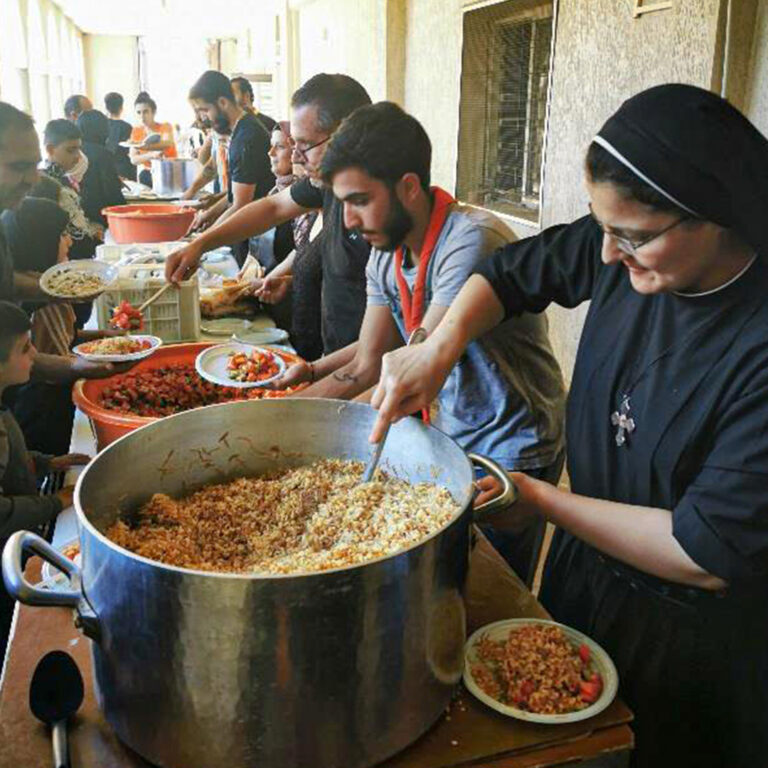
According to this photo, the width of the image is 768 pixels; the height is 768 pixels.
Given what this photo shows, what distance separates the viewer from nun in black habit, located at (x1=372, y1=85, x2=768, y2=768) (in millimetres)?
897

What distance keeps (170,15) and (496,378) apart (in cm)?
1292

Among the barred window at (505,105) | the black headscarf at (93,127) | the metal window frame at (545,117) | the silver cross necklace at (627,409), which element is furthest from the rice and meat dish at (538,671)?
the black headscarf at (93,127)

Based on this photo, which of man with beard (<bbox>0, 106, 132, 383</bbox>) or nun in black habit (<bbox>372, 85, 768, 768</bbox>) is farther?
man with beard (<bbox>0, 106, 132, 383</bbox>)

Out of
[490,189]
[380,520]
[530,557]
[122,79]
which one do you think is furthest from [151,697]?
[122,79]

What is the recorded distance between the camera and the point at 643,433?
1.05 meters

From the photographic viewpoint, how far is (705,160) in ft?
2.89

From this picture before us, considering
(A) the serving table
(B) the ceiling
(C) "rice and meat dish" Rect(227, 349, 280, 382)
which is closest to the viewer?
(A) the serving table

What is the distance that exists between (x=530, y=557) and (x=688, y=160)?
3.23 feet

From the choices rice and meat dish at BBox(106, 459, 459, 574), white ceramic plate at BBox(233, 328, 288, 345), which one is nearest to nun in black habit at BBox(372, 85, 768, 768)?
rice and meat dish at BBox(106, 459, 459, 574)

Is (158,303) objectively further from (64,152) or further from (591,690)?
(64,152)

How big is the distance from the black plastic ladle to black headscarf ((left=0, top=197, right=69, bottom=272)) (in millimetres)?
2102

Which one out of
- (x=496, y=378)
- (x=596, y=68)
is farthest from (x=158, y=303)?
(x=596, y=68)

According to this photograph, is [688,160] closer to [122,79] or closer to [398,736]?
[398,736]

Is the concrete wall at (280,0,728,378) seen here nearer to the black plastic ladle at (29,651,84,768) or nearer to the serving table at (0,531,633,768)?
the serving table at (0,531,633,768)
